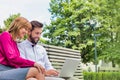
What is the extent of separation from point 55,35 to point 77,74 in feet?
91.2

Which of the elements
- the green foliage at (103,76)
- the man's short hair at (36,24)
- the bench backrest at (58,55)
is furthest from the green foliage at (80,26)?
the man's short hair at (36,24)

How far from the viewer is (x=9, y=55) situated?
99.0 inches

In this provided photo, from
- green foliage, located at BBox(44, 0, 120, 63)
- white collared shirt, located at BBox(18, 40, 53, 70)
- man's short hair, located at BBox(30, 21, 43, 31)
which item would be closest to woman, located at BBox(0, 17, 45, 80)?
man's short hair, located at BBox(30, 21, 43, 31)

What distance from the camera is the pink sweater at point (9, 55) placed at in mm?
2518

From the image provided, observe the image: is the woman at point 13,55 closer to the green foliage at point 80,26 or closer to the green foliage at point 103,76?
the green foliage at point 103,76

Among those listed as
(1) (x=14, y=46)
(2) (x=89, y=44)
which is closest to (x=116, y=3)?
(2) (x=89, y=44)

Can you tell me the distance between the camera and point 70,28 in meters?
34.0

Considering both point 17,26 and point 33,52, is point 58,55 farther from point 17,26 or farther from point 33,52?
point 17,26

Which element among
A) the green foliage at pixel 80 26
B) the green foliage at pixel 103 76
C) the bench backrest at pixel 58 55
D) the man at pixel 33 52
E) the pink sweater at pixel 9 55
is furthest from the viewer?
the green foliage at pixel 80 26

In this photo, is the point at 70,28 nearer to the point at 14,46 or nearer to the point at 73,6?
the point at 73,6

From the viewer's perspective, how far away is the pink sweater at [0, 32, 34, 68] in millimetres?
2518

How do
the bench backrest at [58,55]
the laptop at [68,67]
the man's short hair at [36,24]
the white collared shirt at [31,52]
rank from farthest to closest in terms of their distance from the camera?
the bench backrest at [58,55], the laptop at [68,67], the white collared shirt at [31,52], the man's short hair at [36,24]

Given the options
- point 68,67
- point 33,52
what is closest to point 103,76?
point 68,67

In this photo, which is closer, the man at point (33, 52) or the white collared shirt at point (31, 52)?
the man at point (33, 52)
